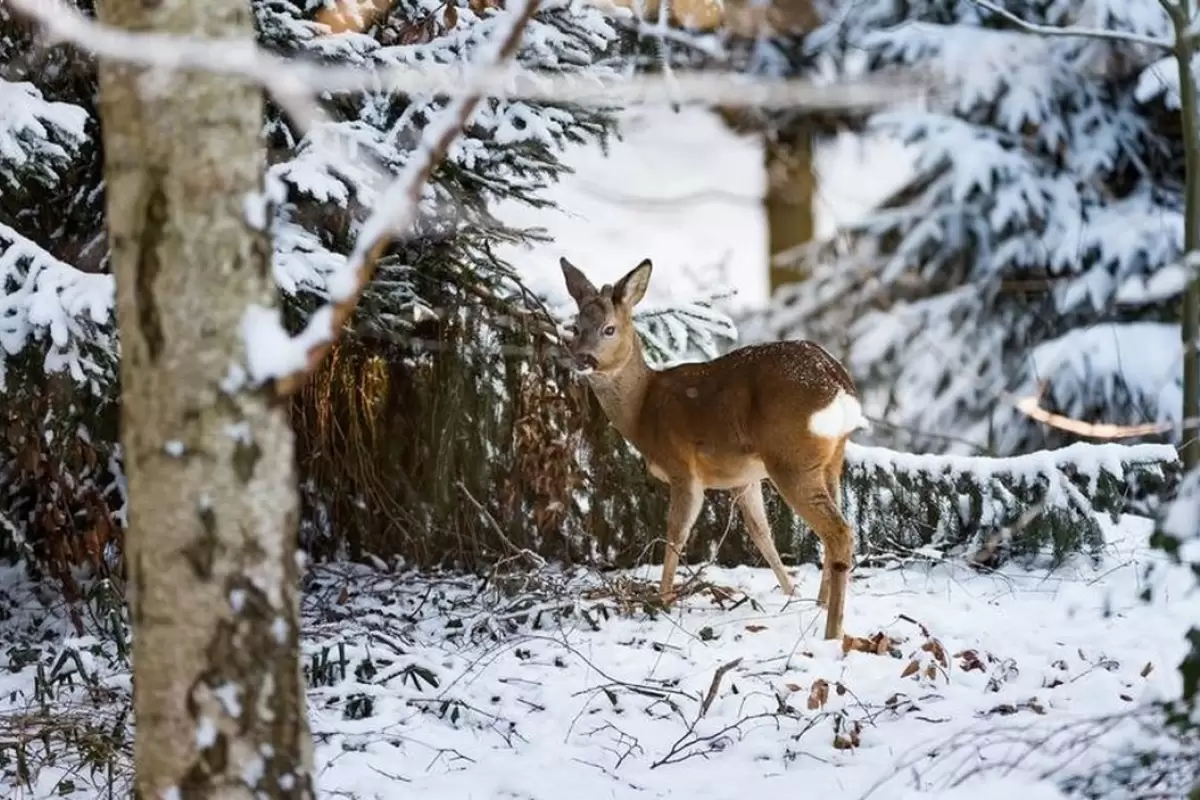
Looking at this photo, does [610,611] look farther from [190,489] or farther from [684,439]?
[190,489]

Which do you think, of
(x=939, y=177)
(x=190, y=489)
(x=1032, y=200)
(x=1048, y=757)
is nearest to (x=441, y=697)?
(x=1048, y=757)

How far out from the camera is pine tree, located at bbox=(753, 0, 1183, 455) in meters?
10.7

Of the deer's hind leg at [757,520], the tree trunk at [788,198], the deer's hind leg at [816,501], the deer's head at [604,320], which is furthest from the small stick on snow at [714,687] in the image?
the tree trunk at [788,198]

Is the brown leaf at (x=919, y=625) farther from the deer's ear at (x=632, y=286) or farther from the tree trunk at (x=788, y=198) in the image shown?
the tree trunk at (x=788, y=198)

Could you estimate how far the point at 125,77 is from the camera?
2.83 metres

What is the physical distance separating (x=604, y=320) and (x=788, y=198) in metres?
7.03

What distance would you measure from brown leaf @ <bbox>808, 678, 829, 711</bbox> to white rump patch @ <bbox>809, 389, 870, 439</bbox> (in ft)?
4.64

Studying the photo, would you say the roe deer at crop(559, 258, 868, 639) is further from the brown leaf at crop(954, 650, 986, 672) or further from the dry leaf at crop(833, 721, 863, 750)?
the dry leaf at crop(833, 721, 863, 750)

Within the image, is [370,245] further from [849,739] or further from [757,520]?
[757,520]

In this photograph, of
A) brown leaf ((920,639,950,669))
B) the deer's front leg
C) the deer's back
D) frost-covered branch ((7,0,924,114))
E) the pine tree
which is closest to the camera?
frost-covered branch ((7,0,924,114))

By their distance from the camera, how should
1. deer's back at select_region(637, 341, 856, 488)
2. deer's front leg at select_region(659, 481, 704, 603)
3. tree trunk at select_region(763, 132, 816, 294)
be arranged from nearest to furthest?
deer's back at select_region(637, 341, 856, 488), deer's front leg at select_region(659, 481, 704, 603), tree trunk at select_region(763, 132, 816, 294)

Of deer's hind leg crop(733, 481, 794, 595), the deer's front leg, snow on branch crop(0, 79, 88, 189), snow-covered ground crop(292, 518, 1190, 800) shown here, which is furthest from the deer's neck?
snow on branch crop(0, 79, 88, 189)

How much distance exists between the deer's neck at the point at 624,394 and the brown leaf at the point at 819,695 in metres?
2.14

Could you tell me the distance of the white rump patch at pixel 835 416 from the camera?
588 cm
